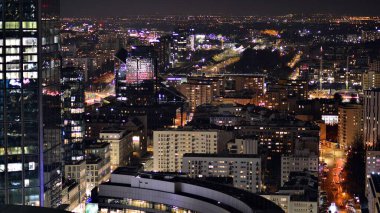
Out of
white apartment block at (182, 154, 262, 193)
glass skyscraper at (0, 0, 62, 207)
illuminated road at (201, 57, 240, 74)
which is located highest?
glass skyscraper at (0, 0, 62, 207)

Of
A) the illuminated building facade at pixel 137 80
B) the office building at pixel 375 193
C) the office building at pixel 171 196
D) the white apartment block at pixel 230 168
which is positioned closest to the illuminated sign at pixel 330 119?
the illuminated building facade at pixel 137 80

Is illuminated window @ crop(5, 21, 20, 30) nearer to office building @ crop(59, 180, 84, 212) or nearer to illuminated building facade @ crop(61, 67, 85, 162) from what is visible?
office building @ crop(59, 180, 84, 212)

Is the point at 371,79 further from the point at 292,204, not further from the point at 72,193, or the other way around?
the point at 72,193

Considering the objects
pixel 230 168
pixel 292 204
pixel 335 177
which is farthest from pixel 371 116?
pixel 292 204

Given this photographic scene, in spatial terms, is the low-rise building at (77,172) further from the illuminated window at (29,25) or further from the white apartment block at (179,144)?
the illuminated window at (29,25)

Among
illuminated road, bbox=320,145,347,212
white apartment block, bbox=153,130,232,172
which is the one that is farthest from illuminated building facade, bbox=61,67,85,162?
illuminated road, bbox=320,145,347,212

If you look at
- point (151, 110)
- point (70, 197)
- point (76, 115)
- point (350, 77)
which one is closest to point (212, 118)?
point (151, 110)

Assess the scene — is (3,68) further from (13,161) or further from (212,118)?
(212,118)

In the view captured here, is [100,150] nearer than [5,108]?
No
